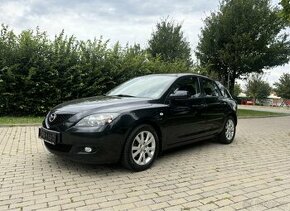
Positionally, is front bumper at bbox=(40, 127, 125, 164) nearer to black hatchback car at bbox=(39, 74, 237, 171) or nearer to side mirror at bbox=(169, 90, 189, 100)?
black hatchback car at bbox=(39, 74, 237, 171)

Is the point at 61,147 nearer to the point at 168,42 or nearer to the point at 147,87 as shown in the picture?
the point at 147,87

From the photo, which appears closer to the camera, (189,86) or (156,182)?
(156,182)

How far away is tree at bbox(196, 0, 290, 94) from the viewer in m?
19.9

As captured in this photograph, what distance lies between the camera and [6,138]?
7.68 m

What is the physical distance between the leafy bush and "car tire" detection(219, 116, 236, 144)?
256 inches

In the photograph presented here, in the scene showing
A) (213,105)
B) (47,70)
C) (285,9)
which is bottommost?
(213,105)

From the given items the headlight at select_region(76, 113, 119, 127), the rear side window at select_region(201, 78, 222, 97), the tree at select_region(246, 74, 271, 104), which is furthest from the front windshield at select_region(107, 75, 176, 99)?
the tree at select_region(246, 74, 271, 104)

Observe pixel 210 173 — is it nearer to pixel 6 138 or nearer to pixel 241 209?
pixel 241 209

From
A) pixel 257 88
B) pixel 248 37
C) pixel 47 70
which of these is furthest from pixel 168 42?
pixel 257 88

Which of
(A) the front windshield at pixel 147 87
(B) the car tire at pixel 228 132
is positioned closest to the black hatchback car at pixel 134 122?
(A) the front windshield at pixel 147 87

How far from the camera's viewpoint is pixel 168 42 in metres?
23.7

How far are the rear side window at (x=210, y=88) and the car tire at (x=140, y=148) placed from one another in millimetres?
Answer: 2093

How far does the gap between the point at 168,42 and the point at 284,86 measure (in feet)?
149

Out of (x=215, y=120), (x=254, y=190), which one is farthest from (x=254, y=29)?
(x=254, y=190)
